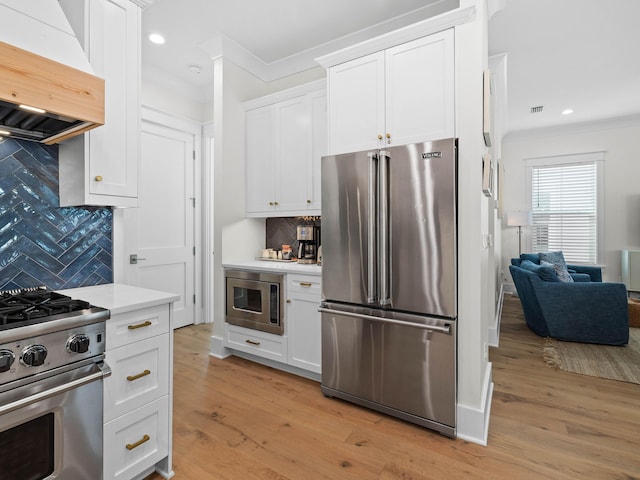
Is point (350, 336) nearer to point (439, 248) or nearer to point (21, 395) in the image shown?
point (439, 248)

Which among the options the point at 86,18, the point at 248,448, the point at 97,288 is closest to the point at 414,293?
the point at 248,448

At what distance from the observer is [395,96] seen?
7.60 feet

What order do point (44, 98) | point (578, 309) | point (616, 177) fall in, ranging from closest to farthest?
point (44, 98) → point (578, 309) → point (616, 177)

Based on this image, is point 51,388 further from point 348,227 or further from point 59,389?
point 348,227

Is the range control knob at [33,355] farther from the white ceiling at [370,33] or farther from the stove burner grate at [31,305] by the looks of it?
the white ceiling at [370,33]

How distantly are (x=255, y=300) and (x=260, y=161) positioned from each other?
1.42m

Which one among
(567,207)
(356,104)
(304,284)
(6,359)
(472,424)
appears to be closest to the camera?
(6,359)

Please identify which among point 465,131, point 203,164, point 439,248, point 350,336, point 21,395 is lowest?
point 350,336

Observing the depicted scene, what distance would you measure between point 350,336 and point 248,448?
94 cm

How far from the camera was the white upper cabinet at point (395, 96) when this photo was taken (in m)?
2.15

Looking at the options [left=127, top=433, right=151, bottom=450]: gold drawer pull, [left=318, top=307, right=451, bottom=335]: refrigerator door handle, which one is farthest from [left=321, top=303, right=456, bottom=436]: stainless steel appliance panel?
[left=127, top=433, right=151, bottom=450]: gold drawer pull

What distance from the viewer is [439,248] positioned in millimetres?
2061

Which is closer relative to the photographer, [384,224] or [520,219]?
[384,224]

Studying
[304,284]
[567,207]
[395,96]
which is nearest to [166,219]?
[304,284]
